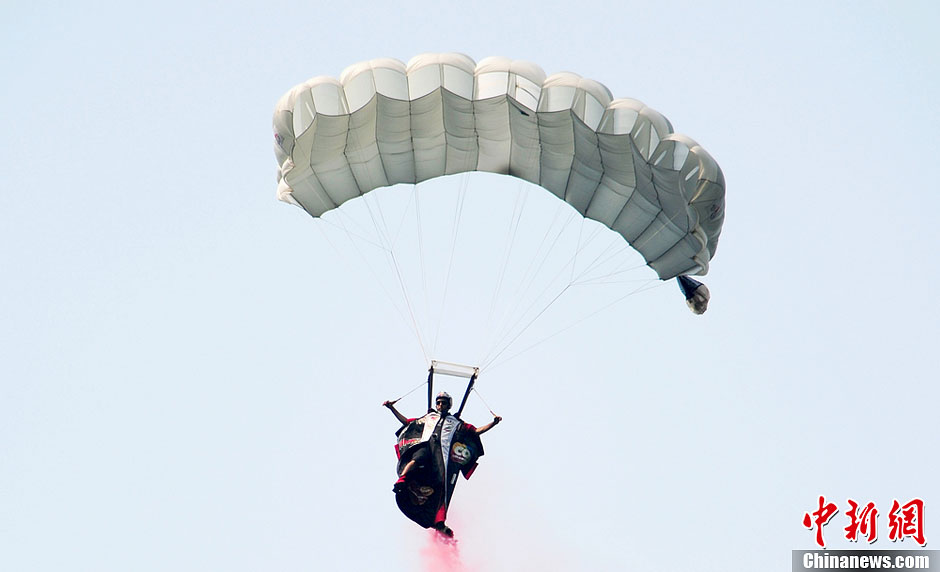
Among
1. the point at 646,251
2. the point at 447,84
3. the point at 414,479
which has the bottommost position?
the point at 414,479

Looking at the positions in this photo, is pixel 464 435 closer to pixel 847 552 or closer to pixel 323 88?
pixel 323 88

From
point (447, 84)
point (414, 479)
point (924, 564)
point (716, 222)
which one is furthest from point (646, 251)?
point (924, 564)

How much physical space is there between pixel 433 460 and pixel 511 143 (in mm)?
4913

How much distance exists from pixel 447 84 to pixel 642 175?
303cm

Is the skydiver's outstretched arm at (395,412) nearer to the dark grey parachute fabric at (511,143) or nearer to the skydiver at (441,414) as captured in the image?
the skydiver at (441,414)

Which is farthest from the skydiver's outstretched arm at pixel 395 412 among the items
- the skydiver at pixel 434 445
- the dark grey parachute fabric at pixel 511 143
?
the dark grey parachute fabric at pixel 511 143

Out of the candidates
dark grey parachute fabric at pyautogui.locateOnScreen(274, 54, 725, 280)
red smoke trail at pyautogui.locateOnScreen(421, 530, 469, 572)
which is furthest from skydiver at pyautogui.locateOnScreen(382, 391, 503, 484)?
dark grey parachute fabric at pyautogui.locateOnScreen(274, 54, 725, 280)

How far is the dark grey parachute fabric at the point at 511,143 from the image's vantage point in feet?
55.8

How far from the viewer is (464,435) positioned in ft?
54.1

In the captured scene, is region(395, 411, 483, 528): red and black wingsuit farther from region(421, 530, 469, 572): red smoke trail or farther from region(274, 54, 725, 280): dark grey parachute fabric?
region(274, 54, 725, 280): dark grey parachute fabric

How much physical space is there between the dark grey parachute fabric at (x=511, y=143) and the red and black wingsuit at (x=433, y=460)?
397 centimetres

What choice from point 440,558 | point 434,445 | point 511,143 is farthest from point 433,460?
point 511,143

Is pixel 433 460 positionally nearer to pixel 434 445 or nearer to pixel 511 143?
pixel 434 445

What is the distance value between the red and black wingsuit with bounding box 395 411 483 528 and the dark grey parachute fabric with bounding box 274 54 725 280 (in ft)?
13.0
